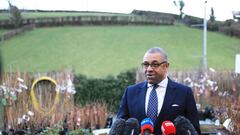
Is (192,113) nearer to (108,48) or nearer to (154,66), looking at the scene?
(154,66)

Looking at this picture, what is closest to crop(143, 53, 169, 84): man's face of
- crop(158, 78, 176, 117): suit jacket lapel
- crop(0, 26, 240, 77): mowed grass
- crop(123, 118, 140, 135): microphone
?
crop(158, 78, 176, 117): suit jacket lapel

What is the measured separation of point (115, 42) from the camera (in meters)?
30.5

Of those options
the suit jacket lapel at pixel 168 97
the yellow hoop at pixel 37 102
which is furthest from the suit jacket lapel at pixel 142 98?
the yellow hoop at pixel 37 102

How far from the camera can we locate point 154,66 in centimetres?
232

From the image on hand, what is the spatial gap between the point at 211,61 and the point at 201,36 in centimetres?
807

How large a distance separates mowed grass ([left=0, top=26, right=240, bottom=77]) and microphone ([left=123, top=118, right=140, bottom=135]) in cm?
1901

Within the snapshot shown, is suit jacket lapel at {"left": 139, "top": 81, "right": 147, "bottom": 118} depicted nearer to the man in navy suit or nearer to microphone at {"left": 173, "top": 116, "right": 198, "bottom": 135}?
the man in navy suit

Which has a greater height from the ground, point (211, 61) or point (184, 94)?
point (184, 94)

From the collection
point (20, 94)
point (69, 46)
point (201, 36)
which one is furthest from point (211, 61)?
point (20, 94)

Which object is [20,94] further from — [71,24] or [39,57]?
[71,24]

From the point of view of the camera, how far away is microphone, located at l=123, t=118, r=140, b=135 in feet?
6.83

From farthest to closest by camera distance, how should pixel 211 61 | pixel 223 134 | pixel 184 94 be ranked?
1. pixel 211 61
2. pixel 223 134
3. pixel 184 94

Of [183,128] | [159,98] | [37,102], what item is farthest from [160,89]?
[37,102]

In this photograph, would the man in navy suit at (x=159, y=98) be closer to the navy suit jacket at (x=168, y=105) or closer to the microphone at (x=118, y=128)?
the navy suit jacket at (x=168, y=105)
